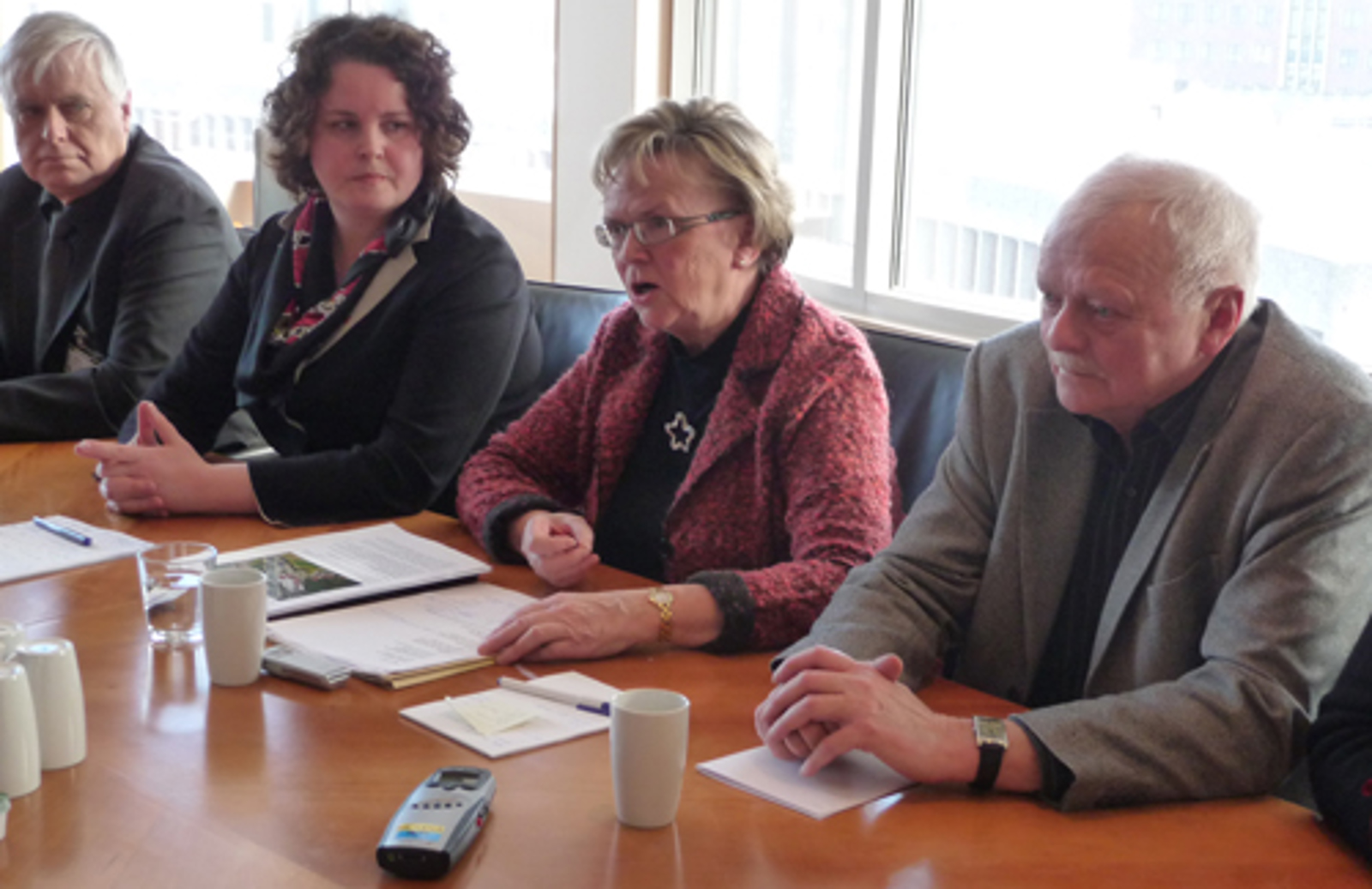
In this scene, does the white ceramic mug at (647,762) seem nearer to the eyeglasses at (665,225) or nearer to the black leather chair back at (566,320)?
the eyeglasses at (665,225)

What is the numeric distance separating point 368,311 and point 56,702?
1216mm

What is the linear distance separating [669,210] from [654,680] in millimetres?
741

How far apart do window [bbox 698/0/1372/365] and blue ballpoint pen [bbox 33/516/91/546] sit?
121 cm

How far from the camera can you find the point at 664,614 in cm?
163

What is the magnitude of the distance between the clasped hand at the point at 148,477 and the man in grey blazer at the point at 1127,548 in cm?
108

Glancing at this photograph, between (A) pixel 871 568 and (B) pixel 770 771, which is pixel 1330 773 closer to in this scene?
(B) pixel 770 771

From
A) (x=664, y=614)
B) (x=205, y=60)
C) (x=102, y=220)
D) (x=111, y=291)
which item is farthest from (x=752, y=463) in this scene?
(x=205, y=60)

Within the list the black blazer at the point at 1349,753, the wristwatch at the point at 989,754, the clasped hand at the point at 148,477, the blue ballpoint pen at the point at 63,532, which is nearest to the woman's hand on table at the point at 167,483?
the clasped hand at the point at 148,477

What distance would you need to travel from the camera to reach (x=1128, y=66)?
277cm

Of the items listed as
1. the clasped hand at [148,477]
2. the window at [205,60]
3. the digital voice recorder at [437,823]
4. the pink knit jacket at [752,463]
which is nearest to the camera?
the digital voice recorder at [437,823]

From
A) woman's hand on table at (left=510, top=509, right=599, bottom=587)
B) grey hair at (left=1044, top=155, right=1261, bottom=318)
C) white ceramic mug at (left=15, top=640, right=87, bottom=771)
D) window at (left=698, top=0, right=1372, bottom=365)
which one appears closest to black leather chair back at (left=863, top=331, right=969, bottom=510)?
window at (left=698, top=0, right=1372, bottom=365)

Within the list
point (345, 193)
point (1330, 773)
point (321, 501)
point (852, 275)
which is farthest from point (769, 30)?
point (1330, 773)

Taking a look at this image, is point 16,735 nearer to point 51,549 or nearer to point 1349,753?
A: point 51,549

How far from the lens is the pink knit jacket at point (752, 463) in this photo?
1753 mm
